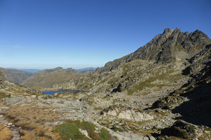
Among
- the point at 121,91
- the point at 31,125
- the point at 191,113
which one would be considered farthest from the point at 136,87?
the point at 31,125

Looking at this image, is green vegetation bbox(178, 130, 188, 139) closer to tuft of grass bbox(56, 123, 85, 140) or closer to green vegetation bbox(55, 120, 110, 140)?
green vegetation bbox(55, 120, 110, 140)

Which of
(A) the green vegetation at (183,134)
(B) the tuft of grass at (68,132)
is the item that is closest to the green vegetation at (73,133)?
(B) the tuft of grass at (68,132)

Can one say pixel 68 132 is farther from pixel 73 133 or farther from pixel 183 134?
pixel 183 134

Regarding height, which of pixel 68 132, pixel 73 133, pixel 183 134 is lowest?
pixel 183 134

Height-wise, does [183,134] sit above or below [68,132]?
below

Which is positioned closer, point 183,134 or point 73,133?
point 73,133

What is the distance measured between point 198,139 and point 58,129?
1137 inches

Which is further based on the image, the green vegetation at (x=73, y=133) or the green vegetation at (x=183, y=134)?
the green vegetation at (x=183, y=134)

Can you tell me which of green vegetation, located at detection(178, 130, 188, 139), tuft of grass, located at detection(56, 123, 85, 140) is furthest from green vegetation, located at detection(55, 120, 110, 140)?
green vegetation, located at detection(178, 130, 188, 139)

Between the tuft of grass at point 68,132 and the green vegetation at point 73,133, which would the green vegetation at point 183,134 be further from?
the tuft of grass at point 68,132

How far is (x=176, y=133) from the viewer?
2603 centimetres

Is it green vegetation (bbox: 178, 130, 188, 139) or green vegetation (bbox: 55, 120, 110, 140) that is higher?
green vegetation (bbox: 55, 120, 110, 140)

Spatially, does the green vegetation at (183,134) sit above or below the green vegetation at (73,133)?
below

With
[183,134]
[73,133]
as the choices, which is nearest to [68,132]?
[73,133]
